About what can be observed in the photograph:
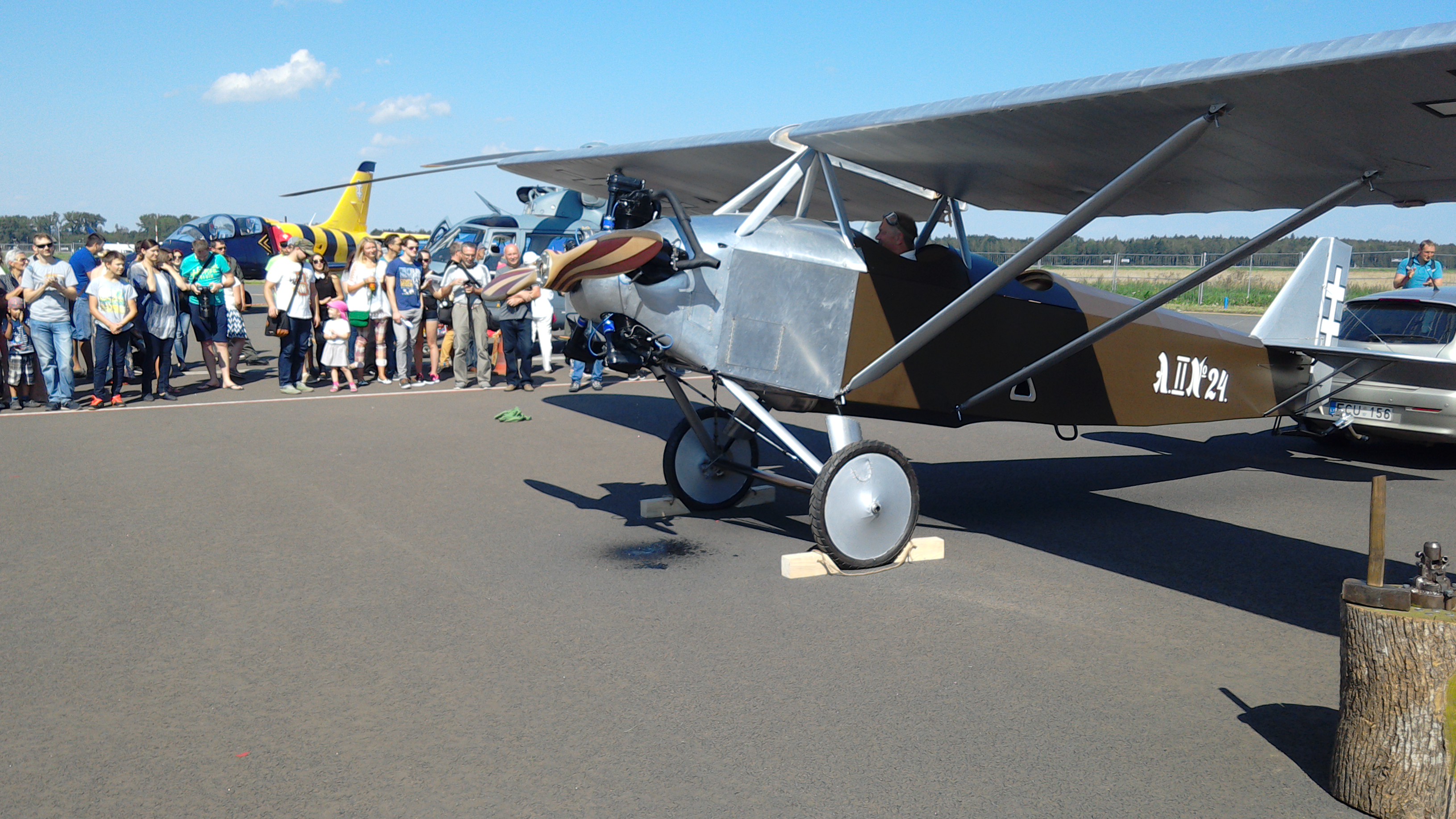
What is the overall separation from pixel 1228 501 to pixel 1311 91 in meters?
4.13

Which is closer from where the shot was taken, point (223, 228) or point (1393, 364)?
point (1393, 364)

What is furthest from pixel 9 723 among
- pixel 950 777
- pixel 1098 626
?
pixel 1098 626

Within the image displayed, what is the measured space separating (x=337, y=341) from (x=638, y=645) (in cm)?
989

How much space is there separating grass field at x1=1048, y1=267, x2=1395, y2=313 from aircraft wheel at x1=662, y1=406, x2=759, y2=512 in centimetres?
2829

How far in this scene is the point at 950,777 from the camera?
3.21 meters

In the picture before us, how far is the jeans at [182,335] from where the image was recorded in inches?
492

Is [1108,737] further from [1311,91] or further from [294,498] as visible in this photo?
[294,498]

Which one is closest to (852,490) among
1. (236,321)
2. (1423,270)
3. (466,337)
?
(466,337)

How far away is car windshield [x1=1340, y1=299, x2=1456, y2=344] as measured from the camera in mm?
8734

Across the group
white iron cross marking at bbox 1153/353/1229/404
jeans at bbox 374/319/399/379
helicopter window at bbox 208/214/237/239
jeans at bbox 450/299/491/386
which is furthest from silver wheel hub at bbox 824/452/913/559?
helicopter window at bbox 208/214/237/239

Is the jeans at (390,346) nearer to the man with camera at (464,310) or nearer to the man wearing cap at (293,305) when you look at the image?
the man with camera at (464,310)

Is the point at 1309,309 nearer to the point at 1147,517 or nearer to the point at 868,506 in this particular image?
the point at 1147,517

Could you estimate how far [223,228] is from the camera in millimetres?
24469

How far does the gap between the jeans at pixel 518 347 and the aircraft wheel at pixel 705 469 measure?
6420mm
